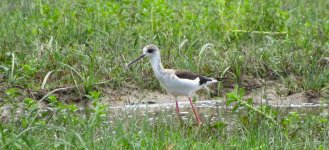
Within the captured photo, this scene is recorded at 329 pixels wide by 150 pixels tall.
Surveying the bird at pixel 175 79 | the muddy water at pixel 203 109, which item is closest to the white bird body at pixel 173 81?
the bird at pixel 175 79

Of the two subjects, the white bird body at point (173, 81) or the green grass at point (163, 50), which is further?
the white bird body at point (173, 81)

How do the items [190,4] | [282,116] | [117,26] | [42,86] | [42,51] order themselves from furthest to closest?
[190,4], [117,26], [42,51], [42,86], [282,116]

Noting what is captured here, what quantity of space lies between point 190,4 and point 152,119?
14.9 feet

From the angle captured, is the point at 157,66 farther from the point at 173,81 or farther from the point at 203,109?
the point at 203,109

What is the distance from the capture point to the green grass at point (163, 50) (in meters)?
8.34

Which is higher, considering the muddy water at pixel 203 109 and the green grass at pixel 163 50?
the green grass at pixel 163 50

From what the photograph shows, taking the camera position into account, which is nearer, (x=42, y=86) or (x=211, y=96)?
(x=42, y=86)

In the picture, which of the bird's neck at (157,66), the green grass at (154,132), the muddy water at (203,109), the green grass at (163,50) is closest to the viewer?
the green grass at (154,132)

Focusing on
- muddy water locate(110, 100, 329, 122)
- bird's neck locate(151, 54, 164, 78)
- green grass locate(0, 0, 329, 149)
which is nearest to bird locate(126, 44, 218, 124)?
bird's neck locate(151, 54, 164, 78)

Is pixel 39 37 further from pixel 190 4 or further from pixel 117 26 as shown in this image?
pixel 190 4

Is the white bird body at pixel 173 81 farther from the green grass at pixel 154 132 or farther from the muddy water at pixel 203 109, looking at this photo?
the green grass at pixel 154 132

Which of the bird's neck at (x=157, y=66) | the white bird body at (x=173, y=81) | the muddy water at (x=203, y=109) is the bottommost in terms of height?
the muddy water at (x=203, y=109)

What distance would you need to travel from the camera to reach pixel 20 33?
11320 millimetres

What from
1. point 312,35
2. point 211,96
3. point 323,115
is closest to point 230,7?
point 312,35
